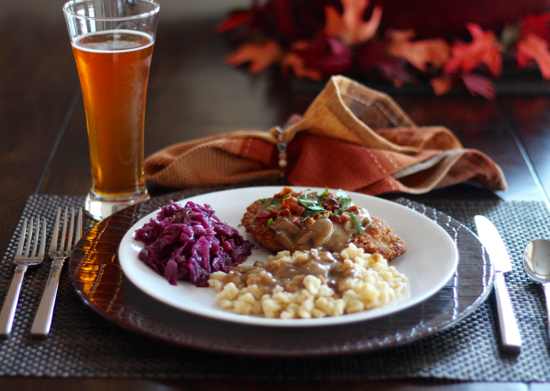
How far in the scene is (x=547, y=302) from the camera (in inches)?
69.2

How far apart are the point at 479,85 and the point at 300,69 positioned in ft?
3.77

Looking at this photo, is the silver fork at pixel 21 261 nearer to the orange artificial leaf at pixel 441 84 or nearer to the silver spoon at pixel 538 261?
the silver spoon at pixel 538 261

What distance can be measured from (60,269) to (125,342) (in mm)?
442

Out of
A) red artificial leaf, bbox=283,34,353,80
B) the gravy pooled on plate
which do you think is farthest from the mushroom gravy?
red artificial leaf, bbox=283,34,353,80

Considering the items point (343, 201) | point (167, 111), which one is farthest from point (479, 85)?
point (343, 201)

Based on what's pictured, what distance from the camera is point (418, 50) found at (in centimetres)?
373

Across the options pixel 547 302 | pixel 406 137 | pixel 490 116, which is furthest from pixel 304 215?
pixel 490 116

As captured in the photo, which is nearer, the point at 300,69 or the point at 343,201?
the point at 343,201

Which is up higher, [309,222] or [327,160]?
[309,222]

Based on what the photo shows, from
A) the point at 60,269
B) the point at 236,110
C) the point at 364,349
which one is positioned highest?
the point at 364,349

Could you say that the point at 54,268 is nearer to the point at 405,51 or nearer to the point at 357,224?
the point at 357,224

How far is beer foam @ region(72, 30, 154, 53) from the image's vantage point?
6.71ft

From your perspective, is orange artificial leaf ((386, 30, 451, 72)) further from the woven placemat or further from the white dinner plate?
the woven placemat

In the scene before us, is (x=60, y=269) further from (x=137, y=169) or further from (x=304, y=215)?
(x=304, y=215)
